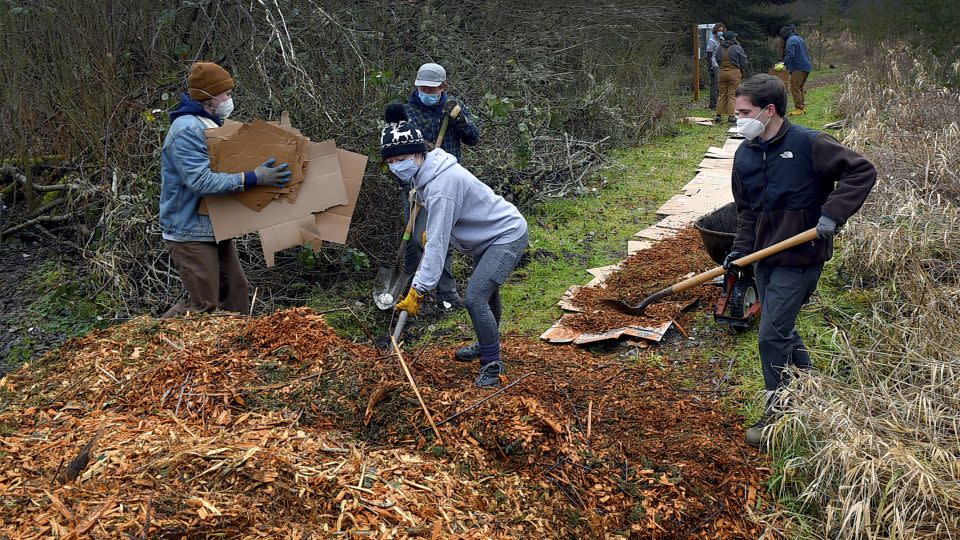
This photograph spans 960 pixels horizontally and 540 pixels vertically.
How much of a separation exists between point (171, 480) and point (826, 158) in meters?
3.20

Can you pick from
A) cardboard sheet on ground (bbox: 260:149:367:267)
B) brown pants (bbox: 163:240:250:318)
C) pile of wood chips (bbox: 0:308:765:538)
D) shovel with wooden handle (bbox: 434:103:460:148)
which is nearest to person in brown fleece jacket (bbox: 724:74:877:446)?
pile of wood chips (bbox: 0:308:765:538)

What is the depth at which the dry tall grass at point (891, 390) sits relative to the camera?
3.10 metres

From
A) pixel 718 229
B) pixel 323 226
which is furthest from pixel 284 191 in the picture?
pixel 718 229

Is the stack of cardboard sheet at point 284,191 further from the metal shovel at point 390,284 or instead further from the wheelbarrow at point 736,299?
the wheelbarrow at point 736,299

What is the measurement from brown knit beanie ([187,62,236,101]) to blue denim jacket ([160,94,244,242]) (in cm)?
7

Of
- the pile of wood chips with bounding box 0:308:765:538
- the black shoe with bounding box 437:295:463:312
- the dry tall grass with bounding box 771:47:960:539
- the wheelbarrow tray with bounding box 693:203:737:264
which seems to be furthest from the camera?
the black shoe with bounding box 437:295:463:312

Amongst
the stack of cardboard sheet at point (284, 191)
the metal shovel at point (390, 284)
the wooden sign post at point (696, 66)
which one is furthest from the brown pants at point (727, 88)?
the stack of cardboard sheet at point (284, 191)

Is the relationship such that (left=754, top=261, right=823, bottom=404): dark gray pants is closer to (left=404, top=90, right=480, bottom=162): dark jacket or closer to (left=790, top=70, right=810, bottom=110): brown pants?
(left=404, top=90, right=480, bottom=162): dark jacket

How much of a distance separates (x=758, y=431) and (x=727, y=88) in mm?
12904

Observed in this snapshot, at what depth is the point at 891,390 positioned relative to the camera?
404 centimetres

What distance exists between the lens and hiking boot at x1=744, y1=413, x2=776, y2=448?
383 cm

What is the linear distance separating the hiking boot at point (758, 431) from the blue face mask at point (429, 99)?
11.5 ft

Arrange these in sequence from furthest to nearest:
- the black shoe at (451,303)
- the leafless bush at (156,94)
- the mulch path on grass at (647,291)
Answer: the black shoe at (451,303) < the leafless bush at (156,94) < the mulch path on grass at (647,291)

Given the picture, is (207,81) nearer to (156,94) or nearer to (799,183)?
(156,94)
